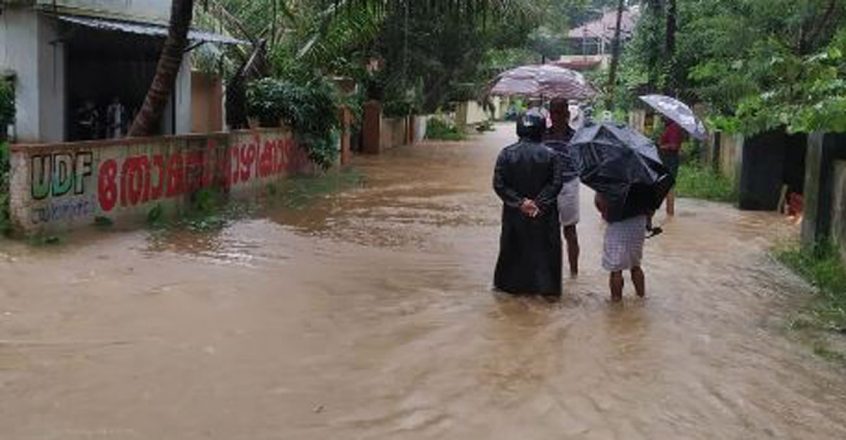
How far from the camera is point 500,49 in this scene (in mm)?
33562

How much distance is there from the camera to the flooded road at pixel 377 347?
5.34 meters

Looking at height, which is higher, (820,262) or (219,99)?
(219,99)

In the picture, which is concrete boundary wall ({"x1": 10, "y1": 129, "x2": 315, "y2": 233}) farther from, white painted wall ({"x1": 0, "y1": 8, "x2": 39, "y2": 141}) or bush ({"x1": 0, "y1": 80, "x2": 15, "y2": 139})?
bush ({"x1": 0, "y1": 80, "x2": 15, "y2": 139})

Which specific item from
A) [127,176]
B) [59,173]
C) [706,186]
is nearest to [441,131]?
[706,186]

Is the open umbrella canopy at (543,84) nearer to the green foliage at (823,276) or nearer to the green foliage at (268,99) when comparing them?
the green foliage at (268,99)

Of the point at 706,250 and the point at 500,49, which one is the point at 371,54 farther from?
the point at 706,250

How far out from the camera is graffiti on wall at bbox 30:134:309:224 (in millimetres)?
10086

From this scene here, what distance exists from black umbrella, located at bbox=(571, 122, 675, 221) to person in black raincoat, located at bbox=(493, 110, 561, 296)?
291 millimetres

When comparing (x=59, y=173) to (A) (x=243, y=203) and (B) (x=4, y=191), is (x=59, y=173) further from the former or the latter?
(A) (x=243, y=203)

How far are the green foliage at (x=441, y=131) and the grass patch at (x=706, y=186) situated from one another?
19188 millimetres

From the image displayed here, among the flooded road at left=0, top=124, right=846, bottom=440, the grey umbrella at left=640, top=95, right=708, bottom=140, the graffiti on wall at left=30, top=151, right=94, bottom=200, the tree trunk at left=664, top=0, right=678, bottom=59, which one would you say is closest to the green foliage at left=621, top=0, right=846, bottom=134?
the tree trunk at left=664, top=0, right=678, bottom=59

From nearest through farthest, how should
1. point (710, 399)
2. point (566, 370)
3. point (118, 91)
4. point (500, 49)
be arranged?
point (710, 399)
point (566, 370)
point (118, 91)
point (500, 49)

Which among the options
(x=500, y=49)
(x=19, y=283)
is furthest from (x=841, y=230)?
(x=500, y=49)

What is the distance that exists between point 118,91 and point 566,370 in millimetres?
11413
